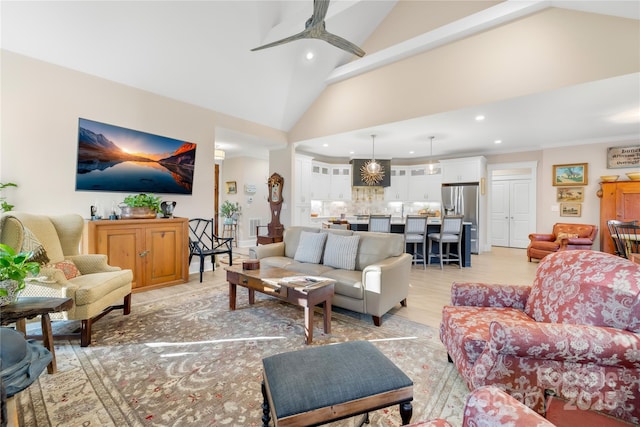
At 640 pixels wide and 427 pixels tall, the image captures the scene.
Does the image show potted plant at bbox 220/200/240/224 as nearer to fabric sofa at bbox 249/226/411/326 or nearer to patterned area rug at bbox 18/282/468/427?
fabric sofa at bbox 249/226/411/326

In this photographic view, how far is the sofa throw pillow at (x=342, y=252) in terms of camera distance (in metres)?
3.24

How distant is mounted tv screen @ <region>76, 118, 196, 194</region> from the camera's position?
11.6 ft

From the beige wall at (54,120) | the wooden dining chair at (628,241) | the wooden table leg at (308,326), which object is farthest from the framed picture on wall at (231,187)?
the wooden dining chair at (628,241)

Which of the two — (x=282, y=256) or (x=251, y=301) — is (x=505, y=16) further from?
(x=251, y=301)

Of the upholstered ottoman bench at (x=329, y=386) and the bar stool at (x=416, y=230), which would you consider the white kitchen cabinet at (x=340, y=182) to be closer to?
the bar stool at (x=416, y=230)

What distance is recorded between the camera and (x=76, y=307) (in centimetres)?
219

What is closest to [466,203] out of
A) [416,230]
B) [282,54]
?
[416,230]

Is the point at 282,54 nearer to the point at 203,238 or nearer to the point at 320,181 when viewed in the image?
the point at 203,238

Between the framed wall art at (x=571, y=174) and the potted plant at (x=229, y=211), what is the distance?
7.91 metres

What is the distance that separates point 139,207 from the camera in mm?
3705

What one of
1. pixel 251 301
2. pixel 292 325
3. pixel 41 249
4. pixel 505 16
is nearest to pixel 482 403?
pixel 292 325

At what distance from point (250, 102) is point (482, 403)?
5414 millimetres

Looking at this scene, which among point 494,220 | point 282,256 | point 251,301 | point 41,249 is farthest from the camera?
point 494,220

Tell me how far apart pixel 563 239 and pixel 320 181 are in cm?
566
